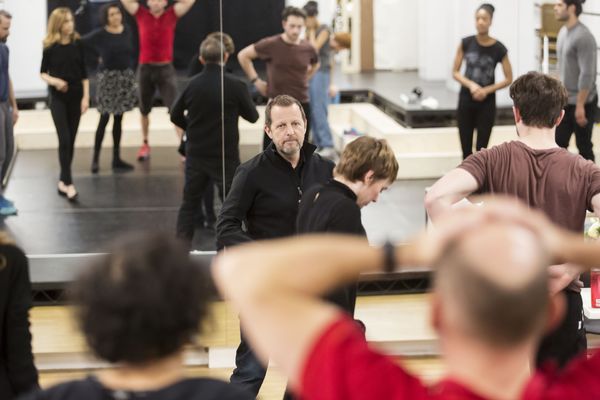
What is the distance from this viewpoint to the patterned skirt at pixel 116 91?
629cm

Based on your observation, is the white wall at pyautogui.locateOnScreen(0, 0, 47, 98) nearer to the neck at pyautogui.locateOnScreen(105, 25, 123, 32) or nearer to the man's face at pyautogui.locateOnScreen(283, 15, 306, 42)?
the neck at pyautogui.locateOnScreen(105, 25, 123, 32)

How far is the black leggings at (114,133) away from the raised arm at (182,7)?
66 cm

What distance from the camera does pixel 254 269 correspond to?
146 centimetres

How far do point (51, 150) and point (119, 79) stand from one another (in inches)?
25.2

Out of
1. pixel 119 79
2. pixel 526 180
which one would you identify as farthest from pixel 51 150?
pixel 526 180

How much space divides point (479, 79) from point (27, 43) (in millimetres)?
2881

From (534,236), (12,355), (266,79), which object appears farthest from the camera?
(266,79)

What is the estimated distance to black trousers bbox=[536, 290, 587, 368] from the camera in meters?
3.55

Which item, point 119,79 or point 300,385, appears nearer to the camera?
point 300,385

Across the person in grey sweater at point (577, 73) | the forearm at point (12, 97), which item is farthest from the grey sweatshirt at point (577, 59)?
the forearm at point (12, 97)

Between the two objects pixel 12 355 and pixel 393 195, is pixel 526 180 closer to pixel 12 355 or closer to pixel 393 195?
pixel 12 355

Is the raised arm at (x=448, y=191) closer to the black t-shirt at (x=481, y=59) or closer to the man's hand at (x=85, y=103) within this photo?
the man's hand at (x=85, y=103)

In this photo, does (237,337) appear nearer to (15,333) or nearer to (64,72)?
(64,72)

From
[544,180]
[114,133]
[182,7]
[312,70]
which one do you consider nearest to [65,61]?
[114,133]
